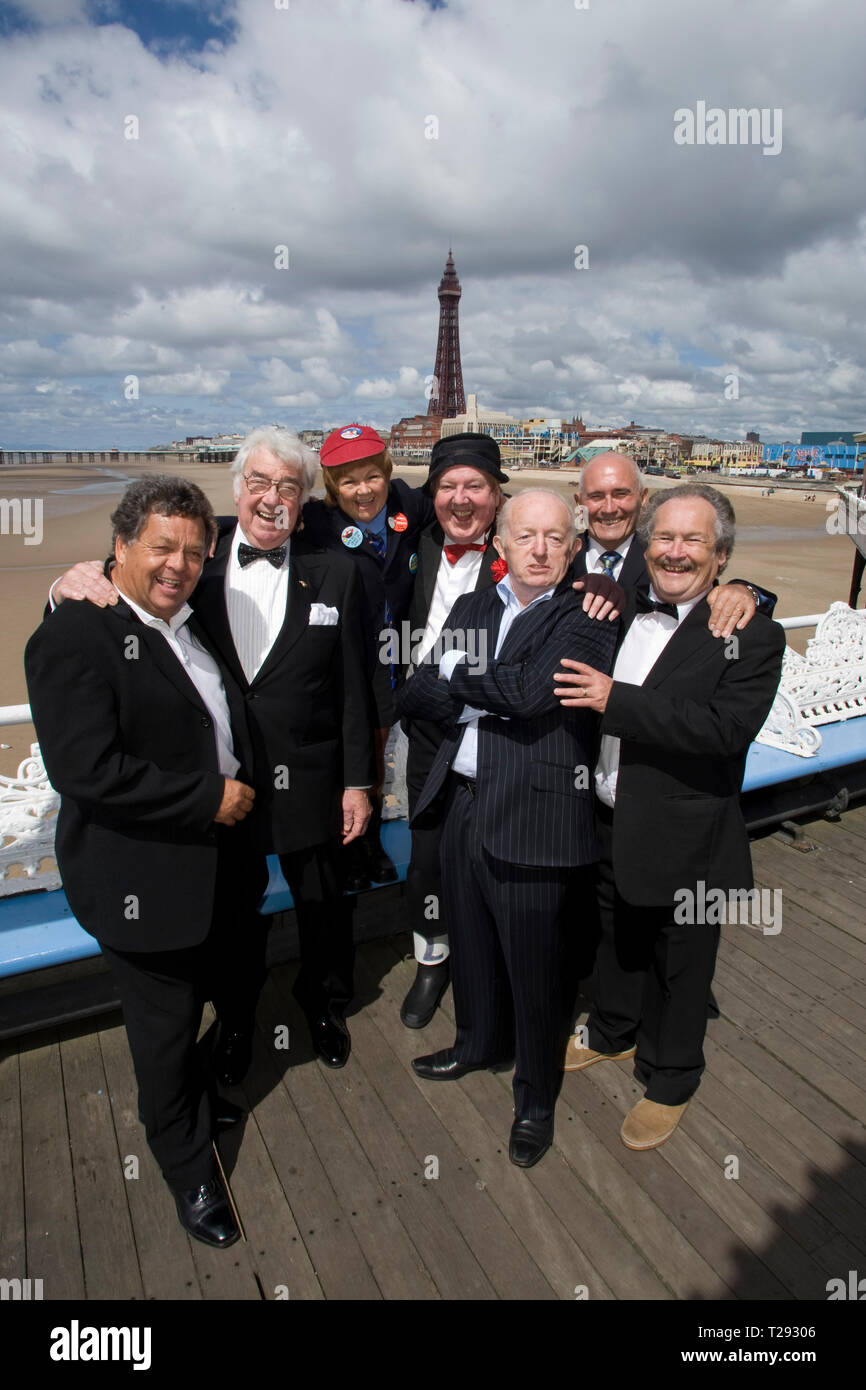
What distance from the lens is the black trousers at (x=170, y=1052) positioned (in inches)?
86.7

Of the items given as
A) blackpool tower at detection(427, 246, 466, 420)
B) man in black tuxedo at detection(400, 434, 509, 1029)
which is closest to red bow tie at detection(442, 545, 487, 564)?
man in black tuxedo at detection(400, 434, 509, 1029)

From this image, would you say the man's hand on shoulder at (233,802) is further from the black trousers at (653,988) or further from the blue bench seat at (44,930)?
the black trousers at (653,988)

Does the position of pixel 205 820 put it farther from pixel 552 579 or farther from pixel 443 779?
pixel 552 579

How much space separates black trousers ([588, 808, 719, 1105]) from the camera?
2609 mm

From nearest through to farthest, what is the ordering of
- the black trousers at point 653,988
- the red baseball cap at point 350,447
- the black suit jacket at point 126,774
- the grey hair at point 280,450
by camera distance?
the black suit jacket at point 126,774 → the grey hair at point 280,450 → the black trousers at point 653,988 → the red baseball cap at point 350,447

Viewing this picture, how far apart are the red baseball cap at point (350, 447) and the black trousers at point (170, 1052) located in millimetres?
1460

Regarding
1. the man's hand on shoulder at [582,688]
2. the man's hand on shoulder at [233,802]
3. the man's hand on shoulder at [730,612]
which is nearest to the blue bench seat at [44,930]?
the man's hand on shoulder at [233,802]

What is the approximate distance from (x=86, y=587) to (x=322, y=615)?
804 millimetres

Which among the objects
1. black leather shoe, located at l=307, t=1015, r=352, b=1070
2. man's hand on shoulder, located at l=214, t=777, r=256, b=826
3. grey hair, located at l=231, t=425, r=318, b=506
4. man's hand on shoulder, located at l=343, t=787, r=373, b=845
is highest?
grey hair, located at l=231, t=425, r=318, b=506

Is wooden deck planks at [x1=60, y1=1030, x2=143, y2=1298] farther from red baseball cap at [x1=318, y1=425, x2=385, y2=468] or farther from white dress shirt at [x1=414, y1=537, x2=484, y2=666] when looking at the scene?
red baseball cap at [x1=318, y1=425, x2=385, y2=468]

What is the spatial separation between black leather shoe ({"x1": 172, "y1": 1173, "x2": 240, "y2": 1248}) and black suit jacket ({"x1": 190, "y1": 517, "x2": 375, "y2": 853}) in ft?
3.45
